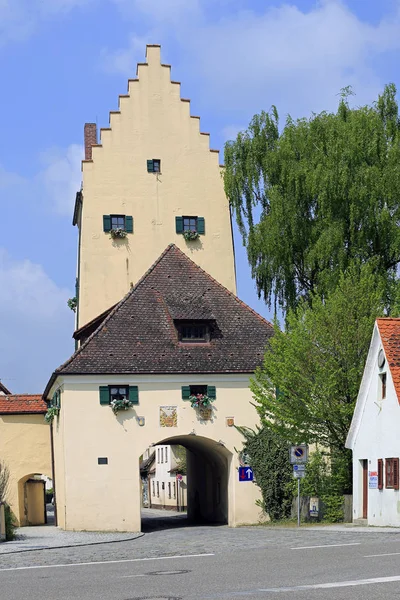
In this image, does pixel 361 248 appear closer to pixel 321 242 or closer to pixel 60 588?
pixel 321 242

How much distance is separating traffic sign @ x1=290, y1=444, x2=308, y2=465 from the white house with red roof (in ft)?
5.05

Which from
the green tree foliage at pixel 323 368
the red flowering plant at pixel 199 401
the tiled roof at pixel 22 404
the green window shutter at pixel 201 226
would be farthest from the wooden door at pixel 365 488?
the green window shutter at pixel 201 226

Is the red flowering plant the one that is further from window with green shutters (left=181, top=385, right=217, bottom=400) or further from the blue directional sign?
the blue directional sign

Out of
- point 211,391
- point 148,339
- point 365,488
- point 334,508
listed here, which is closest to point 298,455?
point 365,488

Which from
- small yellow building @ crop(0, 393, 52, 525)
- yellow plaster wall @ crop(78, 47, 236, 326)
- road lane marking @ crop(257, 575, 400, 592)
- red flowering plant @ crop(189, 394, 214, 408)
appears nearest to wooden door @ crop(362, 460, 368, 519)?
red flowering plant @ crop(189, 394, 214, 408)

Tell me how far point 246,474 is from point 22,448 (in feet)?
36.7

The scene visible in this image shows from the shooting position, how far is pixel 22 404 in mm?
45156

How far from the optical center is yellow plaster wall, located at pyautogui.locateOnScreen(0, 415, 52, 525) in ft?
145

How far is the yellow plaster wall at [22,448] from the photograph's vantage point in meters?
44.2

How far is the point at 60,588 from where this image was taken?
15.1 metres

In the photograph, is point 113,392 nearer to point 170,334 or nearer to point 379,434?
point 170,334

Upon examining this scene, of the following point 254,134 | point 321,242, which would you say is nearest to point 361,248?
point 321,242

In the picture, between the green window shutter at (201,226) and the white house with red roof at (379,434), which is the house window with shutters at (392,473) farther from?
the green window shutter at (201,226)

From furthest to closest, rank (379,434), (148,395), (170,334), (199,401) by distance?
1. (170,334)
2. (199,401)
3. (148,395)
4. (379,434)
